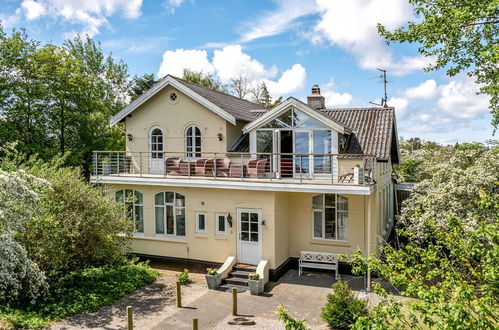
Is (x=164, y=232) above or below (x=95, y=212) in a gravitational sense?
below

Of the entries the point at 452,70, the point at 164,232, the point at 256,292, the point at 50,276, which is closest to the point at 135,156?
the point at 164,232

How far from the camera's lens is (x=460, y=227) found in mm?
5664

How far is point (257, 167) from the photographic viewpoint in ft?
51.9

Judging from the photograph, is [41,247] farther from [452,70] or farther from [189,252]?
[452,70]

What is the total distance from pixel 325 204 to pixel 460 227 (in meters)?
10.6

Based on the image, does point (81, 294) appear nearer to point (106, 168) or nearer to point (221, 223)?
point (221, 223)

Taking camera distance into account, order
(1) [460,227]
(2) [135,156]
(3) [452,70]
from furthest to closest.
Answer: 1. (2) [135,156]
2. (3) [452,70]
3. (1) [460,227]

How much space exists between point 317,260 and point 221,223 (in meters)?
4.32

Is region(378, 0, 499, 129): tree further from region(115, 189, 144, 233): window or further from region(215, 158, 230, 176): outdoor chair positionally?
region(115, 189, 144, 233): window

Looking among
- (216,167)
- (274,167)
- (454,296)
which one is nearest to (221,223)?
(216,167)

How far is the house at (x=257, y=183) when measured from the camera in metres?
15.1

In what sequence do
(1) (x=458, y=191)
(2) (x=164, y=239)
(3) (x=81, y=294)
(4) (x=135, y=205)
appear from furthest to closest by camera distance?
(4) (x=135, y=205)
(2) (x=164, y=239)
(1) (x=458, y=191)
(3) (x=81, y=294)

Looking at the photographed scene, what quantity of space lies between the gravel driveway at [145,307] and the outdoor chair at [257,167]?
15.8 ft

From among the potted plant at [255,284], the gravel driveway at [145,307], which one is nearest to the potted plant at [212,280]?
the gravel driveway at [145,307]
